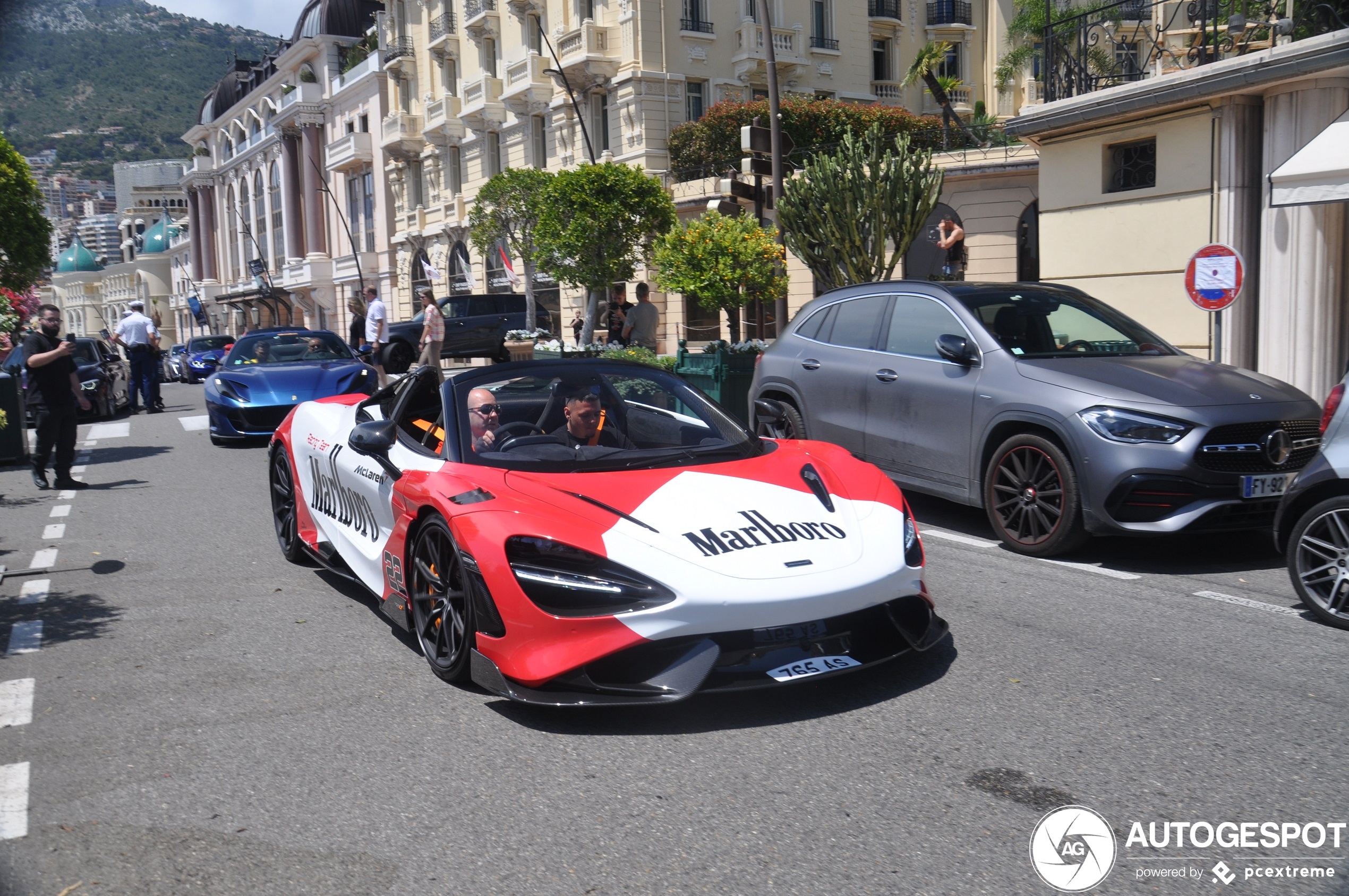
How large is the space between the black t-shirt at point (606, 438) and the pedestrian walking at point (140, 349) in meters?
16.5

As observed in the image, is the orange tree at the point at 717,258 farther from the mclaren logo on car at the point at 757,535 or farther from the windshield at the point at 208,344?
the windshield at the point at 208,344

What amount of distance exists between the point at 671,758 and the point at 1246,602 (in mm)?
3471

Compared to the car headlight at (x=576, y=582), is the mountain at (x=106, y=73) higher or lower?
higher

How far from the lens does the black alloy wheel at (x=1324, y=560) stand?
5125mm

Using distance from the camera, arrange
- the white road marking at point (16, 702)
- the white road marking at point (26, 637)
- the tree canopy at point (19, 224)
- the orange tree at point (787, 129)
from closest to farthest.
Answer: the white road marking at point (16, 702) → the white road marking at point (26, 637) → the tree canopy at point (19, 224) → the orange tree at point (787, 129)

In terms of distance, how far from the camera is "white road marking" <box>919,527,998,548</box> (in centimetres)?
734

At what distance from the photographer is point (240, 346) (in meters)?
15.2

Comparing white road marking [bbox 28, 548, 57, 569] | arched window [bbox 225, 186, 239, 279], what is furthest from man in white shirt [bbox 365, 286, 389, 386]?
arched window [bbox 225, 186, 239, 279]

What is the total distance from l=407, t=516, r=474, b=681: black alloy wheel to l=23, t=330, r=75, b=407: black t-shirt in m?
7.41

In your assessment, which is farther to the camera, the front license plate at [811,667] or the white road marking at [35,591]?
the white road marking at [35,591]

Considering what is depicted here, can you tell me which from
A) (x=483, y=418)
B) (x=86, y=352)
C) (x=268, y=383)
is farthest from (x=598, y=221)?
(x=483, y=418)

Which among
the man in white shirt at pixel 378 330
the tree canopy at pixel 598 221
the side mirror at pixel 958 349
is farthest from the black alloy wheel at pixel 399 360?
the side mirror at pixel 958 349

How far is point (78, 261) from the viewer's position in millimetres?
158375

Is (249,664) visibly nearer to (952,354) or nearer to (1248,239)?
(952,354)
